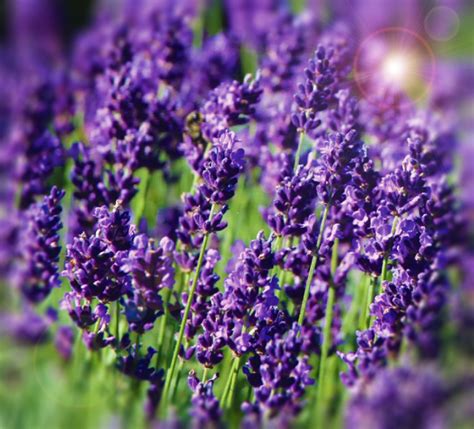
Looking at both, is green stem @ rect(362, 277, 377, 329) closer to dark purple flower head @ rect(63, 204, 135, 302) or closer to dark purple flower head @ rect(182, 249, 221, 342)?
dark purple flower head @ rect(182, 249, 221, 342)

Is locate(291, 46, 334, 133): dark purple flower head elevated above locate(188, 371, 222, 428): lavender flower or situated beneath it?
elevated above

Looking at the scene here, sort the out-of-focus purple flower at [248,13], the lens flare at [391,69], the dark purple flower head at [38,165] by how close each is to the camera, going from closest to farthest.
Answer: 1. the dark purple flower head at [38,165]
2. the lens flare at [391,69]
3. the out-of-focus purple flower at [248,13]

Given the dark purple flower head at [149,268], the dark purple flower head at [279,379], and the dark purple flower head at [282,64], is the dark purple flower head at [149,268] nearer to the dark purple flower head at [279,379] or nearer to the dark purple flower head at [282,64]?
the dark purple flower head at [279,379]

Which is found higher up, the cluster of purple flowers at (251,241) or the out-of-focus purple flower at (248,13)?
the out-of-focus purple flower at (248,13)

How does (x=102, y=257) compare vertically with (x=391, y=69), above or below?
below

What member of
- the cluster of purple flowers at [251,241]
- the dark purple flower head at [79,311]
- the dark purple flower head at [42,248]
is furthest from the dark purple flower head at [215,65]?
the dark purple flower head at [79,311]

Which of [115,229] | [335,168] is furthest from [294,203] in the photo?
[115,229]

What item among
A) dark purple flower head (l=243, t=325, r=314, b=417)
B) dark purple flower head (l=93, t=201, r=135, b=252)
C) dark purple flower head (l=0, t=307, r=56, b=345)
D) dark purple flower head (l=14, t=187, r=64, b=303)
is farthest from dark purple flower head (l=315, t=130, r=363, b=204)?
dark purple flower head (l=0, t=307, r=56, b=345)

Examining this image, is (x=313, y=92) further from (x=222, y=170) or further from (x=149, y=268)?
(x=149, y=268)

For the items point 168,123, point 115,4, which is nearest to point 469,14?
point 115,4

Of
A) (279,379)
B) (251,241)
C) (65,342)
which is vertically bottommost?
(279,379)

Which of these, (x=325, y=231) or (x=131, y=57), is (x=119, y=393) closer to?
(x=325, y=231)
